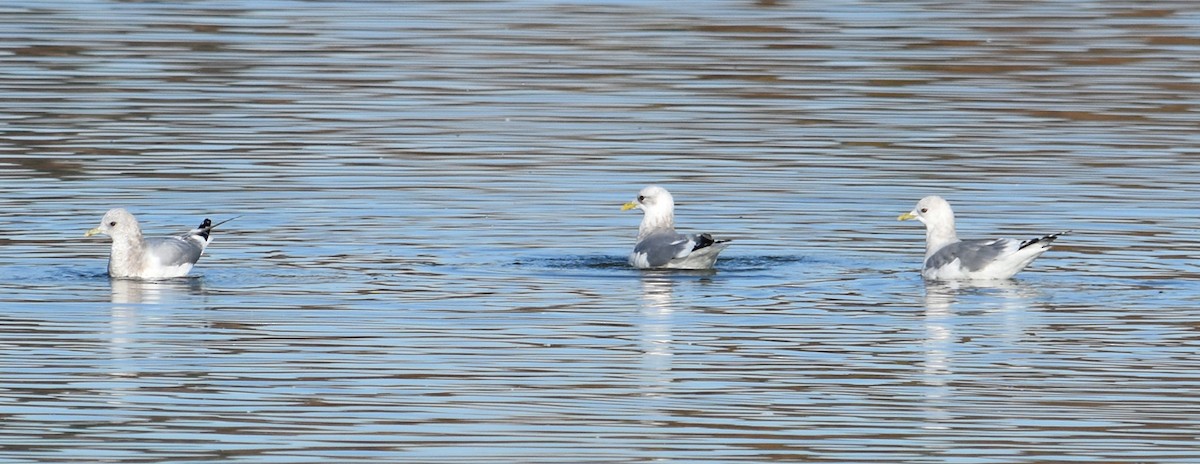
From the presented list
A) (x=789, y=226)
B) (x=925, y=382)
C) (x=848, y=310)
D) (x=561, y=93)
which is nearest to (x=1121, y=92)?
(x=561, y=93)

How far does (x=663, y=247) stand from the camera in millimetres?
16938

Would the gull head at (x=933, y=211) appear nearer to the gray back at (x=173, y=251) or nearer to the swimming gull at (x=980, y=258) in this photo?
the swimming gull at (x=980, y=258)

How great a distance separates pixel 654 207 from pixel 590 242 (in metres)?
0.54

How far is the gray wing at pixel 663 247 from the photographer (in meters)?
16.8

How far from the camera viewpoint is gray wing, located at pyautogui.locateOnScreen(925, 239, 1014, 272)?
16.1 meters

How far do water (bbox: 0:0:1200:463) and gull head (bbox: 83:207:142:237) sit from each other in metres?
0.30

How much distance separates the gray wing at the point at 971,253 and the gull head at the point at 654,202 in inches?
92.3

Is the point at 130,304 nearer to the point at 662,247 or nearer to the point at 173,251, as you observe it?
the point at 173,251

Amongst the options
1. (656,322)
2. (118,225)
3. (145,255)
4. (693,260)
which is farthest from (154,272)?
(656,322)

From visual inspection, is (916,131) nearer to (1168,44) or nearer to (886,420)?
(1168,44)

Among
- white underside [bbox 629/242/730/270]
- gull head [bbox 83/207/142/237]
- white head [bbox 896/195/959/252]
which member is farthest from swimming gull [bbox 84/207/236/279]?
white head [bbox 896/195/959/252]

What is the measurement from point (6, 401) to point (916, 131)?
46.3 feet

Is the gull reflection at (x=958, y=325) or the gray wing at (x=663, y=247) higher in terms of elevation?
the gray wing at (x=663, y=247)

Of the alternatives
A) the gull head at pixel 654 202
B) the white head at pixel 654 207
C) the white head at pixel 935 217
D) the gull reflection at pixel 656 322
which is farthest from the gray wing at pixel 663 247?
the white head at pixel 935 217
